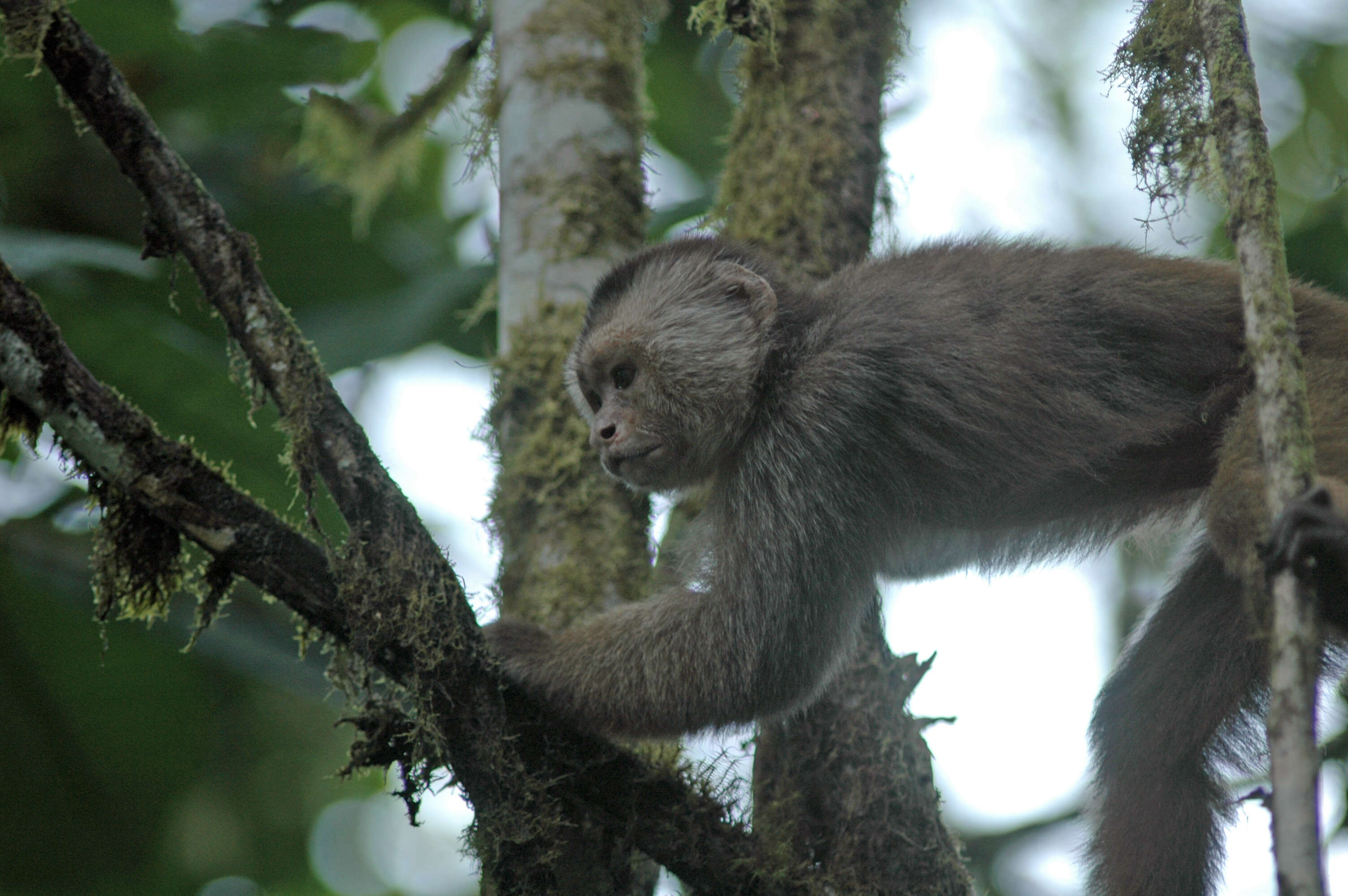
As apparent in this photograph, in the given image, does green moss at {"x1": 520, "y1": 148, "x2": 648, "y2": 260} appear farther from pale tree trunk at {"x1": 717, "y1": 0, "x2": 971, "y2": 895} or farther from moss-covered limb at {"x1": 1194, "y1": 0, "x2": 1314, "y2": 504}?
moss-covered limb at {"x1": 1194, "y1": 0, "x2": 1314, "y2": 504}

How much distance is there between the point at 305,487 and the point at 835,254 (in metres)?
3.49

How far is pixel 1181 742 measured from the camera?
5.06m

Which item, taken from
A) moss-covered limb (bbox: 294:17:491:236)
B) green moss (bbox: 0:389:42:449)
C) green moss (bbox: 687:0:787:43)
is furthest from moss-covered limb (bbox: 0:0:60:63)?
moss-covered limb (bbox: 294:17:491:236)

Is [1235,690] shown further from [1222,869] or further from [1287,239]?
[1287,239]

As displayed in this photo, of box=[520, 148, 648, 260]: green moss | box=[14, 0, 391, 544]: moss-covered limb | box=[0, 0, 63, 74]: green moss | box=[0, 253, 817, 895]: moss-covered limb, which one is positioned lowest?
box=[0, 253, 817, 895]: moss-covered limb

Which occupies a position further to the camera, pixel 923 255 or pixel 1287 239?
pixel 1287 239

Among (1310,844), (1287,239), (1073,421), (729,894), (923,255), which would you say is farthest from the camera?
(1287,239)

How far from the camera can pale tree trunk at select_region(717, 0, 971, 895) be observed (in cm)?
494

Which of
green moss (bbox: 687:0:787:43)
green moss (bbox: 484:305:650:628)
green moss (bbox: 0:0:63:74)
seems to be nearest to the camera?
green moss (bbox: 0:0:63:74)

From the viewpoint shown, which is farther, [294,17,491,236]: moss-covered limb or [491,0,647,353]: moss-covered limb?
[294,17,491,236]: moss-covered limb

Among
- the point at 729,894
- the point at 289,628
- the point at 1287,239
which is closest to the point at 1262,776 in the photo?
the point at 729,894

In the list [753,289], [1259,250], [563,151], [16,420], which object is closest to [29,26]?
[16,420]

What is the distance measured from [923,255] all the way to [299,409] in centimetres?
299

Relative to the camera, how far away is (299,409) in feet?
12.3
